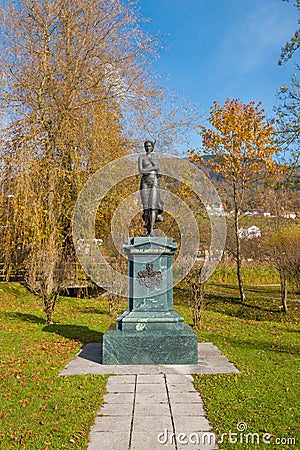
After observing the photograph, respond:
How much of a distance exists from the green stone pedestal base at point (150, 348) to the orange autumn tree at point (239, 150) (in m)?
9.51

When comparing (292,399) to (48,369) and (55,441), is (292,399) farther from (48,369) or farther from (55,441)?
(48,369)

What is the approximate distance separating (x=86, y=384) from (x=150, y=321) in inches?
61.2

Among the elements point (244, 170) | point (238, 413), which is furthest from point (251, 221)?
point (238, 413)

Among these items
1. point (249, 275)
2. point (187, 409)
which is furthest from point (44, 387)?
point (249, 275)

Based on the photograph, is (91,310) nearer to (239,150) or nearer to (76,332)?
(76,332)

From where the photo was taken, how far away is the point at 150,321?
20.7ft

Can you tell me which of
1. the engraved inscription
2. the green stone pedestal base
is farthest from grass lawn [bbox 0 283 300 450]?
the engraved inscription

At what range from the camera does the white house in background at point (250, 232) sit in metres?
17.3

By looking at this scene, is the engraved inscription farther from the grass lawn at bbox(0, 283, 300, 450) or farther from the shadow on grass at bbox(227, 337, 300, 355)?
the shadow on grass at bbox(227, 337, 300, 355)

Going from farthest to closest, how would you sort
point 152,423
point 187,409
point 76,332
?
point 76,332 < point 187,409 < point 152,423

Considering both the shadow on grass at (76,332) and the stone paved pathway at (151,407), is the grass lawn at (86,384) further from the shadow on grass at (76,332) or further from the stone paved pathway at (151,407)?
the stone paved pathway at (151,407)

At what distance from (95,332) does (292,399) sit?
17.6 ft

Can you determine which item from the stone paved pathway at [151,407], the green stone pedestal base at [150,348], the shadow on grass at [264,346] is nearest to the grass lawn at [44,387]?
the stone paved pathway at [151,407]

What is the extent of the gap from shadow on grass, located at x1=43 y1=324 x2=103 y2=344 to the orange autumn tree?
782 cm
